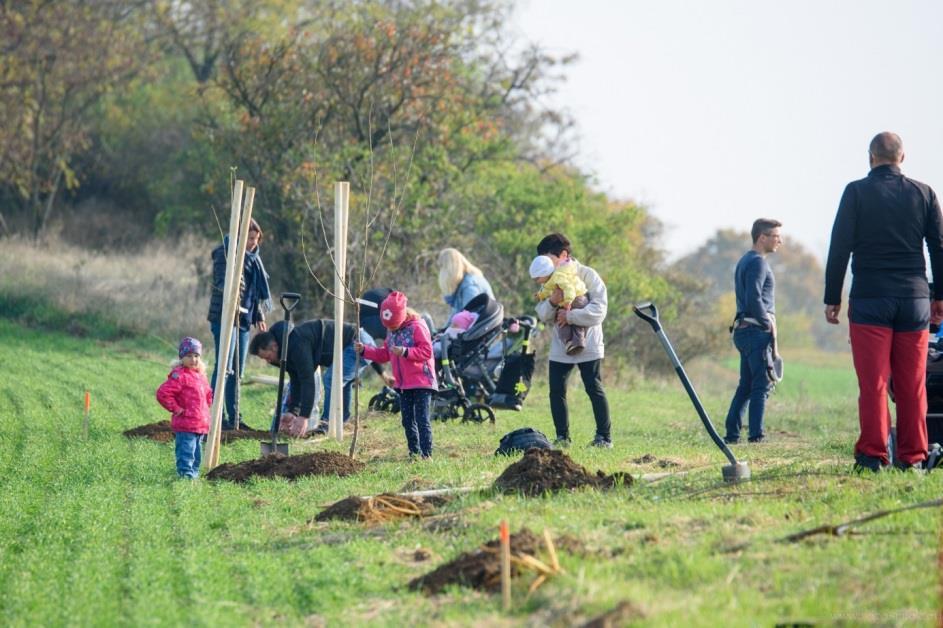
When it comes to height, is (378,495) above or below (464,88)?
below

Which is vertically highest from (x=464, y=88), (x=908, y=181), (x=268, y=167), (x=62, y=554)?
(x=464, y=88)

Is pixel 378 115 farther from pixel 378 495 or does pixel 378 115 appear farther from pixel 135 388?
pixel 378 495

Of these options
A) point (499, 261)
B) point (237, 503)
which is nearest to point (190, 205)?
point (499, 261)

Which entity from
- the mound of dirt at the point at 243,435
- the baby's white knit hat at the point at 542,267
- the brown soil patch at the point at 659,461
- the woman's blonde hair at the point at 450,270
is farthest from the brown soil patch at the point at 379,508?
the woman's blonde hair at the point at 450,270

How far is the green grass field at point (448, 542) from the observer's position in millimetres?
6438

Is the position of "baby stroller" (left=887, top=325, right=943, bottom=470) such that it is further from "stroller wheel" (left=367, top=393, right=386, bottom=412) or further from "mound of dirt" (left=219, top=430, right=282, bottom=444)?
"stroller wheel" (left=367, top=393, right=386, bottom=412)

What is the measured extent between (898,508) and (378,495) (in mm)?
3645

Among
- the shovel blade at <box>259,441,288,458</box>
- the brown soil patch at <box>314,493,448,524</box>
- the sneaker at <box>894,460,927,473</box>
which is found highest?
the sneaker at <box>894,460,927,473</box>

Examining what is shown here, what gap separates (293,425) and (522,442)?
334 cm

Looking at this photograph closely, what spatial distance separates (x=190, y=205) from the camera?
39562 mm

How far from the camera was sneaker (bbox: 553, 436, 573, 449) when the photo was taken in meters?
12.8

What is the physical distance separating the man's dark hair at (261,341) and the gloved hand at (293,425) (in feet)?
3.57

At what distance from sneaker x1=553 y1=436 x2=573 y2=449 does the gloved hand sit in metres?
2.78

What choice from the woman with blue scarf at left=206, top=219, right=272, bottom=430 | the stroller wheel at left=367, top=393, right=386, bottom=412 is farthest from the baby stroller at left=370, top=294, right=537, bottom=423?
the woman with blue scarf at left=206, top=219, right=272, bottom=430
